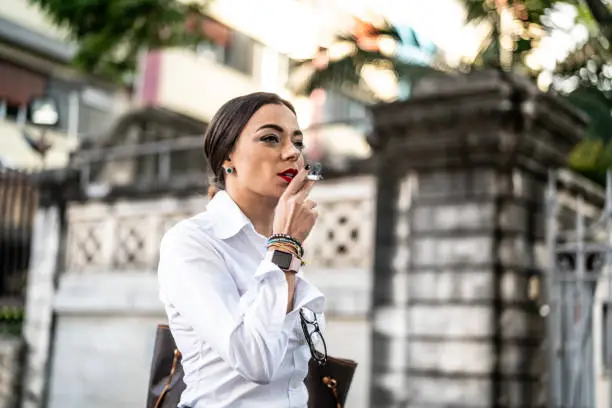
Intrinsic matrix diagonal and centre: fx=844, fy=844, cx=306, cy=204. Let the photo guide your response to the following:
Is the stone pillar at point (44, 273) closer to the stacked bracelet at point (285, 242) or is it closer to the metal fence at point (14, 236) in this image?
the metal fence at point (14, 236)

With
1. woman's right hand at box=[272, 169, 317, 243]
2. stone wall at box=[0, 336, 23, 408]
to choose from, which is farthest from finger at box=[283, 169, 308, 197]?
stone wall at box=[0, 336, 23, 408]

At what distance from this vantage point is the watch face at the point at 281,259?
69.9 inches

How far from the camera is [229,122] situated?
201cm

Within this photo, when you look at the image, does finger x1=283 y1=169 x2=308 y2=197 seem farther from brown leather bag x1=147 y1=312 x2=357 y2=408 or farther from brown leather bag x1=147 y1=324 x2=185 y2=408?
brown leather bag x1=147 y1=324 x2=185 y2=408

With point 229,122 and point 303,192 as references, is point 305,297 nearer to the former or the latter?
point 303,192

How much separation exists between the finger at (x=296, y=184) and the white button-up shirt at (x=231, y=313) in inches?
6.6

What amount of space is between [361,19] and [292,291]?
812 cm

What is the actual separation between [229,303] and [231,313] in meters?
0.03

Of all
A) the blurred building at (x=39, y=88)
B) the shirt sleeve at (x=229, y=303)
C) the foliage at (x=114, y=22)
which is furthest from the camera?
the blurred building at (x=39, y=88)

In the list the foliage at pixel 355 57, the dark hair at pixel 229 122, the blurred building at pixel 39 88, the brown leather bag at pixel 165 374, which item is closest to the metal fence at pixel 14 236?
the foliage at pixel 355 57

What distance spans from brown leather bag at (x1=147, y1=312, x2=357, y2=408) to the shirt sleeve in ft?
0.90

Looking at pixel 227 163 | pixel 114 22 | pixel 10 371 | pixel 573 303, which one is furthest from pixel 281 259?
pixel 114 22

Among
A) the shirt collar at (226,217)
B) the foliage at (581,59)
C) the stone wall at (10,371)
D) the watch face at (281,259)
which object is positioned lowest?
the stone wall at (10,371)

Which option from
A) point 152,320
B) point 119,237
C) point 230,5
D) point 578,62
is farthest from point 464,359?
point 230,5
